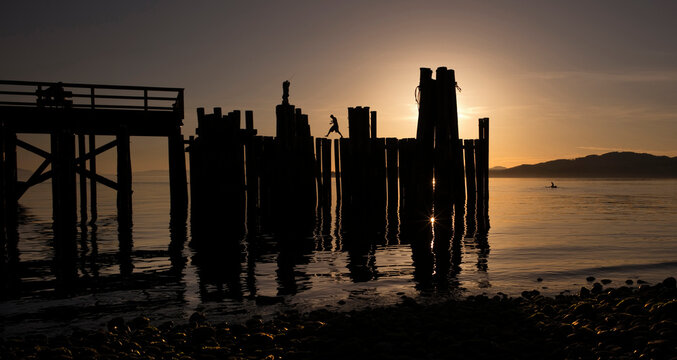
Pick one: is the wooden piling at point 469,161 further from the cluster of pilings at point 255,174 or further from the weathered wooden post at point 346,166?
the cluster of pilings at point 255,174

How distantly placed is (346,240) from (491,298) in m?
7.65

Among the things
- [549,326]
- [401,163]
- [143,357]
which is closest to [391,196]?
[401,163]

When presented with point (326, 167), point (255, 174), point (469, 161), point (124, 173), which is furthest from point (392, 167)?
point (124, 173)

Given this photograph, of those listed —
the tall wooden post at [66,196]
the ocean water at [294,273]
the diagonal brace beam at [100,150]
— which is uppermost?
the diagonal brace beam at [100,150]

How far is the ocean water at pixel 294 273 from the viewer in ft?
25.9

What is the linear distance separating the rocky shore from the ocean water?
0.87 meters

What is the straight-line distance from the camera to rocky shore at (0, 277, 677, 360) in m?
5.52

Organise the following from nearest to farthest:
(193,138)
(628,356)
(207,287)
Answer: (628,356), (207,287), (193,138)

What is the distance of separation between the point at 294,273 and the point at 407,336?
16.1ft

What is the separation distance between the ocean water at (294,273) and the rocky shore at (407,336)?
0.87 meters

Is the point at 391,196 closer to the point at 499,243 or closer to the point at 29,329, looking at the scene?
the point at 499,243

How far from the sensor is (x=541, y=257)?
12.9 metres

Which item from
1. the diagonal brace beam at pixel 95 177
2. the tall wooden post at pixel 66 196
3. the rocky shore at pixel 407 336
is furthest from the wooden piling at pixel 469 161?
the tall wooden post at pixel 66 196

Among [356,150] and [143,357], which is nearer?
[143,357]
